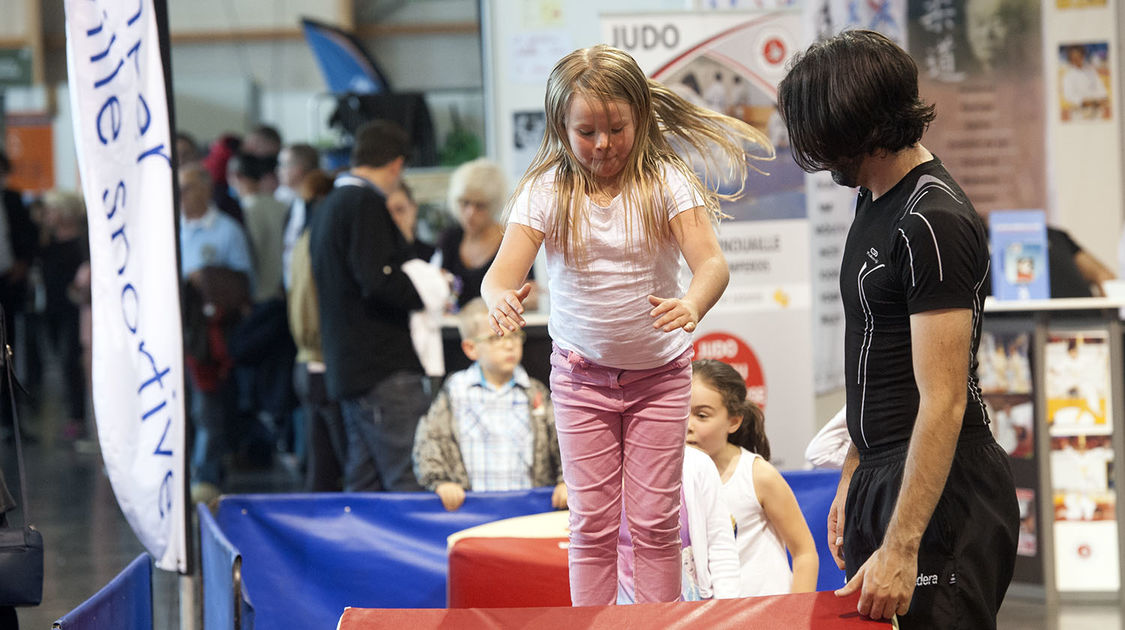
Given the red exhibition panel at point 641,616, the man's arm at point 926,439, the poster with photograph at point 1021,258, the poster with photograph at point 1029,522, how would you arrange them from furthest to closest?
the poster with photograph at point 1021,258
the poster with photograph at point 1029,522
the red exhibition panel at point 641,616
the man's arm at point 926,439

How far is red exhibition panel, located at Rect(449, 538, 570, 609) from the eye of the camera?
10.8 feet

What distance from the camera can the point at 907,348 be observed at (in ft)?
6.44

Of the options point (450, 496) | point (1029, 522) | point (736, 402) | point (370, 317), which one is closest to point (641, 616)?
point (736, 402)

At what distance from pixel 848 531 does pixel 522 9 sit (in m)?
5.76

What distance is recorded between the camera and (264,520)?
3.66 m

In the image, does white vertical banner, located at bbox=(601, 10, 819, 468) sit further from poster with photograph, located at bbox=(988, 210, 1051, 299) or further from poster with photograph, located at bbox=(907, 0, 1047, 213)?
poster with photograph, located at bbox=(907, 0, 1047, 213)

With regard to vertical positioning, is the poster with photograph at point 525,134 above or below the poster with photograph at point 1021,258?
above

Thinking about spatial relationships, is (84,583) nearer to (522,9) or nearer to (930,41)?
(522,9)

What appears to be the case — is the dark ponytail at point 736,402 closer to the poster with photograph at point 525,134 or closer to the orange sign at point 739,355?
the orange sign at point 739,355

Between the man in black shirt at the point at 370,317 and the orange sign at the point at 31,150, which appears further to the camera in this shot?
the orange sign at the point at 31,150

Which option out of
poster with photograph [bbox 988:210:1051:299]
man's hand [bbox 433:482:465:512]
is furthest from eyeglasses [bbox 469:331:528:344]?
poster with photograph [bbox 988:210:1051:299]

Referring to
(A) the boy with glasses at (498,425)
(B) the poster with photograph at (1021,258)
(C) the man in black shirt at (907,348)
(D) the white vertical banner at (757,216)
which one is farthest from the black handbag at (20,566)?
(B) the poster with photograph at (1021,258)

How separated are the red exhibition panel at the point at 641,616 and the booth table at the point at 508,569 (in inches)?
44.5

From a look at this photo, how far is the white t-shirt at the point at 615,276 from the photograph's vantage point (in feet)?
8.14
